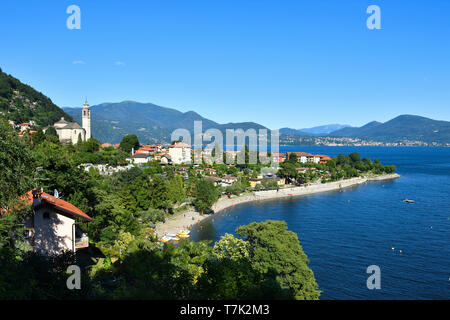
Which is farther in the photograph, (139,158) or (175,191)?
(139,158)

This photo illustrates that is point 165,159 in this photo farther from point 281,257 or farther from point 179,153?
point 281,257

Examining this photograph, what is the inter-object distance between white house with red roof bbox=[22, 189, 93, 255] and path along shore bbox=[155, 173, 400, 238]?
611 inches

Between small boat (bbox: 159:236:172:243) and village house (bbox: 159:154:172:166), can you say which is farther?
village house (bbox: 159:154:172:166)

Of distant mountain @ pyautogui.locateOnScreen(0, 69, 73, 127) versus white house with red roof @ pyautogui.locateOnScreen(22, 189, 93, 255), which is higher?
distant mountain @ pyautogui.locateOnScreen(0, 69, 73, 127)

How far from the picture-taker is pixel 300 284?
1390cm

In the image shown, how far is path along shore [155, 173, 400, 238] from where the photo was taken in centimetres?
2870

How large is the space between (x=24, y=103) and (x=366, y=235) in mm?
72898

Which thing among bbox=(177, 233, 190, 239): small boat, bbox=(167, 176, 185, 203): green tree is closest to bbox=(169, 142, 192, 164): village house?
bbox=(167, 176, 185, 203): green tree

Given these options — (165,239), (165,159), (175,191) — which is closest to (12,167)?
(165,239)

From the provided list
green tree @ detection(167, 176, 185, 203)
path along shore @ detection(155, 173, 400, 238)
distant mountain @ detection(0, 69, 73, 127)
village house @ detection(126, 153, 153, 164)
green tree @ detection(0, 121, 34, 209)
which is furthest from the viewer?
distant mountain @ detection(0, 69, 73, 127)

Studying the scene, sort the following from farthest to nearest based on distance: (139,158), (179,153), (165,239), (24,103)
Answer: (24,103), (179,153), (139,158), (165,239)

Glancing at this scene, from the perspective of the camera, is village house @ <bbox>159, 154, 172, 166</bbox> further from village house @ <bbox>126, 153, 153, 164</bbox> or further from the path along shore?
the path along shore

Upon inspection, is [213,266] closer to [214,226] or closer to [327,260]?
[327,260]

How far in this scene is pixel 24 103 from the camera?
7081cm
